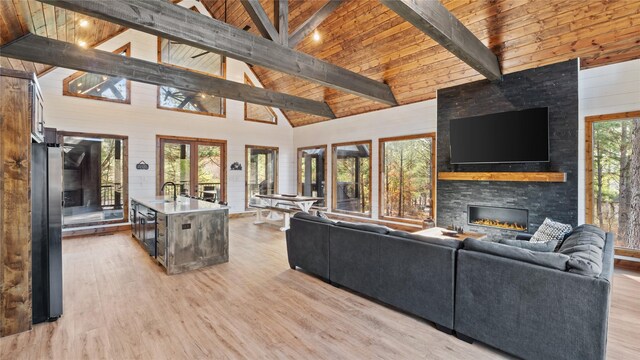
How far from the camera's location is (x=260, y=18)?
3854mm

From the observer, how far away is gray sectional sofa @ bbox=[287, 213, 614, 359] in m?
1.81

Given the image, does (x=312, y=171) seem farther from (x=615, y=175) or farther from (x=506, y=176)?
(x=615, y=175)

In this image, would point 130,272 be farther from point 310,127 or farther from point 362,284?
point 310,127

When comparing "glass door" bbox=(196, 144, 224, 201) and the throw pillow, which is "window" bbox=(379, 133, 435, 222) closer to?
the throw pillow

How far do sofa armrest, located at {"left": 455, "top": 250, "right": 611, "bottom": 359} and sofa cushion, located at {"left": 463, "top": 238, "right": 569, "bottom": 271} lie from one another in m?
0.04

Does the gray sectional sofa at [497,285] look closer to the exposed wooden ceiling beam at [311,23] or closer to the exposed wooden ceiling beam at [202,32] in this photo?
the exposed wooden ceiling beam at [202,32]

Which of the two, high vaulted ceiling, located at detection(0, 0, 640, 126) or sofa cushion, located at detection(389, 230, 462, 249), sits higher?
high vaulted ceiling, located at detection(0, 0, 640, 126)

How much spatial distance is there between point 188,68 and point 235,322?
23.6 feet

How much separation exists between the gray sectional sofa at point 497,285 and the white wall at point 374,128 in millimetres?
3724

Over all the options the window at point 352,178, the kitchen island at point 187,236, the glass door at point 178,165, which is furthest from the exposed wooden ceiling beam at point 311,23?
the glass door at point 178,165

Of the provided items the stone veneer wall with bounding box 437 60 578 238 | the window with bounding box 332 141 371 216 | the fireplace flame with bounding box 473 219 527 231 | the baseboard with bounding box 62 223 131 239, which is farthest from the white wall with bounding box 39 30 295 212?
the fireplace flame with bounding box 473 219 527 231

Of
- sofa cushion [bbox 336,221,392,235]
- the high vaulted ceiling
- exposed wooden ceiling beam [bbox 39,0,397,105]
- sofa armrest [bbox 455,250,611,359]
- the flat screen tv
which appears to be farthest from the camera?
the flat screen tv

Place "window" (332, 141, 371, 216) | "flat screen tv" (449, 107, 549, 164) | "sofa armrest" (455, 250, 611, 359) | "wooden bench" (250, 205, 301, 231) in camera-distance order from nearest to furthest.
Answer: "sofa armrest" (455, 250, 611, 359), "flat screen tv" (449, 107, 549, 164), "wooden bench" (250, 205, 301, 231), "window" (332, 141, 371, 216)

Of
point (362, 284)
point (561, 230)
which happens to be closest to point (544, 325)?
point (362, 284)
